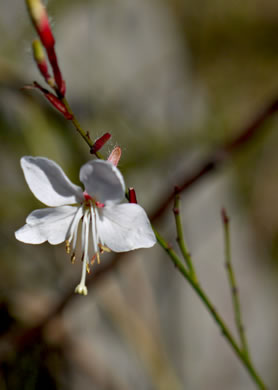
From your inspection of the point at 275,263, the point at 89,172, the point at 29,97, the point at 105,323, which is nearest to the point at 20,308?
the point at 105,323

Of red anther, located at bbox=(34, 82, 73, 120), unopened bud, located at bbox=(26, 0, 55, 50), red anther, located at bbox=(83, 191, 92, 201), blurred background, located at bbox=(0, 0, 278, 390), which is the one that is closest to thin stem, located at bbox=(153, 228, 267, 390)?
red anther, located at bbox=(83, 191, 92, 201)

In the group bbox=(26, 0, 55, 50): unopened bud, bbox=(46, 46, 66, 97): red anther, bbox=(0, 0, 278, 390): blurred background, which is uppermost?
bbox=(26, 0, 55, 50): unopened bud

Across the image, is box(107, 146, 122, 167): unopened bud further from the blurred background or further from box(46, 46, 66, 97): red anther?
the blurred background

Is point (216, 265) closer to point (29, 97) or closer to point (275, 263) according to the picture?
point (275, 263)

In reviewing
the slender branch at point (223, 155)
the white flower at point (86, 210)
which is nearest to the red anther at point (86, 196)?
the white flower at point (86, 210)

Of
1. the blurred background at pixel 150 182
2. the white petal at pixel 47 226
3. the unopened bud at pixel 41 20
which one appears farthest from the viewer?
the blurred background at pixel 150 182

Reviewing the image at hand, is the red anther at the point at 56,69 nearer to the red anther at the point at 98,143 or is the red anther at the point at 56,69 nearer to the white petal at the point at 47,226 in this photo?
the red anther at the point at 98,143
